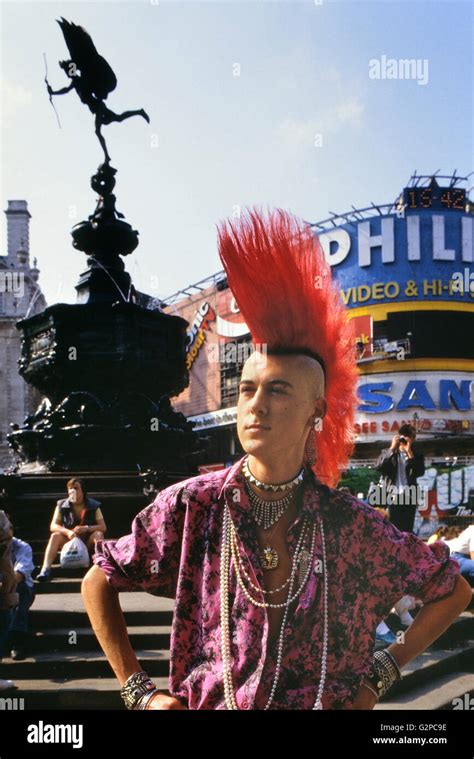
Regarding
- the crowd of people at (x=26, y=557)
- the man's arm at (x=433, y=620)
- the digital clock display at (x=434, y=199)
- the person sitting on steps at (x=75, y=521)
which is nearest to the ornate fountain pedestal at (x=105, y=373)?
the crowd of people at (x=26, y=557)

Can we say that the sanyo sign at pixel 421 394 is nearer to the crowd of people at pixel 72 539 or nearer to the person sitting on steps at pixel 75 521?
the crowd of people at pixel 72 539

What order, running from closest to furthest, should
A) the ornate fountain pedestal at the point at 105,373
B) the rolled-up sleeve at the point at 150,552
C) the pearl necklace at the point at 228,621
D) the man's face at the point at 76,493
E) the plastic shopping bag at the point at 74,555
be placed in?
the pearl necklace at the point at 228,621 < the rolled-up sleeve at the point at 150,552 < the plastic shopping bag at the point at 74,555 < the man's face at the point at 76,493 < the ornate fountain pedestal at the point at 105,373

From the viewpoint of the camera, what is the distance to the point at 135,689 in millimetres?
1947

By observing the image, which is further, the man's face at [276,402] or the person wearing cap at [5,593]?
the person wearing cap at [5,593]

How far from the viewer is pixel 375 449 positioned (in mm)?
26969

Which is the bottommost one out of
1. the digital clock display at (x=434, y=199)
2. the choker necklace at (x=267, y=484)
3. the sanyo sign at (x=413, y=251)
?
the choker necklace at (x=267, y=484)

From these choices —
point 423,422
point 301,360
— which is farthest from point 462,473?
point 301,360

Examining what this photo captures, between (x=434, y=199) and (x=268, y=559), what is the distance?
87.9 ft

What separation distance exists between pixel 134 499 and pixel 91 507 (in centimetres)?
68

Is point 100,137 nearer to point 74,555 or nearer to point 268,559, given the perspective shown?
point 74,555

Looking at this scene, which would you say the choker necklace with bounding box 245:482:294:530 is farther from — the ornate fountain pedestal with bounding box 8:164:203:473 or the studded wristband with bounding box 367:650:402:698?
the ornate fountain pedestal with bounding box 8:164:203:473

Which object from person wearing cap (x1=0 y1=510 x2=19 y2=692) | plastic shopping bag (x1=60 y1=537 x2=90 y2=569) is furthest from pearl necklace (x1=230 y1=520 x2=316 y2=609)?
plastic shopping bag (x1=60 y1=537 x2=90 y2=569)

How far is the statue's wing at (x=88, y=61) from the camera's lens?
6.47m

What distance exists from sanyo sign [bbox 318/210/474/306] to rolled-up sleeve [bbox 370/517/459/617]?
24.7 meters
